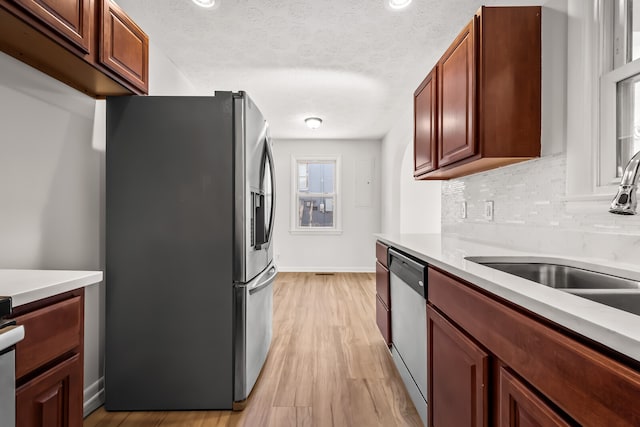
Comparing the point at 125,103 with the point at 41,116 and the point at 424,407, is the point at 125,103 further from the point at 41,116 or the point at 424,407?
the point at 424,407

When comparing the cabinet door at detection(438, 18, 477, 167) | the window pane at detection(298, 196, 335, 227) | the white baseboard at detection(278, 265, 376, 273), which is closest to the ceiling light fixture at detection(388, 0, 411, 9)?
the cabinet door at detection(438, 18, 477, 167)

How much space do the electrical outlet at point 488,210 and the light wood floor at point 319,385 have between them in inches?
47.1

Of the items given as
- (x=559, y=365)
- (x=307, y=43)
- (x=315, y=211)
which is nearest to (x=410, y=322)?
(x=559, y=365)

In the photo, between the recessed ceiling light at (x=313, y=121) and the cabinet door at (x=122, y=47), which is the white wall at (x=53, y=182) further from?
the recessed ceiling light at (x=313, y=121)

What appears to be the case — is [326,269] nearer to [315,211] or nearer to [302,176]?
[315,211]

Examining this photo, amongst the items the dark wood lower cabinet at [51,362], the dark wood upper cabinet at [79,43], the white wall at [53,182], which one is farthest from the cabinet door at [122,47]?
the dark wood lower cabinet at [51,362]

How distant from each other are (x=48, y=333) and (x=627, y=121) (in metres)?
2.18

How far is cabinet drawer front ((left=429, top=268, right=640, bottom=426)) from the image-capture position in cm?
51

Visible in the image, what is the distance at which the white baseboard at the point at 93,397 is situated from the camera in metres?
1.79

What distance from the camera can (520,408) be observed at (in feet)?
2.60

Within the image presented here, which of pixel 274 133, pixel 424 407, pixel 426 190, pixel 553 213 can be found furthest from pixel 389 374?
pixel 274 133

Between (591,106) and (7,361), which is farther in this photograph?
(591,106)

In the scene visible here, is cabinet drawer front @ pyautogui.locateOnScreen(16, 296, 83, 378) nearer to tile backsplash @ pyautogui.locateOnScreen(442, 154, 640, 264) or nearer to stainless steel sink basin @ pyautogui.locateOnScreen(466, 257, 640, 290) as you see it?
stainless steel sink basin @ pyautogui.locateOnScreen(466, 257, 640, 290)

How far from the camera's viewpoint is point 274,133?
18.7 feet
